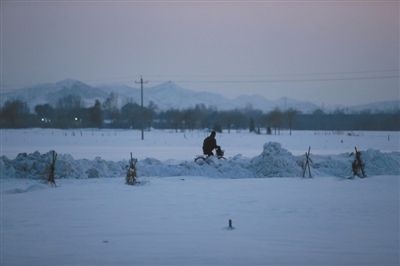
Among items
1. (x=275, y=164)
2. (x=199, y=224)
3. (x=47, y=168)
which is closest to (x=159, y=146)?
(x=275, y=164)

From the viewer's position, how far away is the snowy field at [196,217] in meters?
7.45

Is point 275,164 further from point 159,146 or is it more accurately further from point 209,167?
point 159,146

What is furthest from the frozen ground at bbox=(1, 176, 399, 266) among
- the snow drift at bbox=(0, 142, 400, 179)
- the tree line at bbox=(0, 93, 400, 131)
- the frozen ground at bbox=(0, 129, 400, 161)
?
the tree line at bbox=(0, 93, 400, 131)

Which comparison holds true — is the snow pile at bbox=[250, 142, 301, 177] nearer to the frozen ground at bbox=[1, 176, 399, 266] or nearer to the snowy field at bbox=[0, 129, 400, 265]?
the snowy field at bbox=[0, 129, 400, 265]

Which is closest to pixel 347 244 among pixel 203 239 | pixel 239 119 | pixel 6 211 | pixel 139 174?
pixel 203 239

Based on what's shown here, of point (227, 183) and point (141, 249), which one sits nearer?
point (141, 249)

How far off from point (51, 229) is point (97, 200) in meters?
3.35

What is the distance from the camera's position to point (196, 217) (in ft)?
33.6

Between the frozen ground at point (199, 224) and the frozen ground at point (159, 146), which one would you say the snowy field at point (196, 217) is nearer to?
the frozen ground at point (199, 224)

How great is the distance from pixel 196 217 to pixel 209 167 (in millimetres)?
8488

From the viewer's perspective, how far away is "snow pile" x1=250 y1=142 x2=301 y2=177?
18.5 m

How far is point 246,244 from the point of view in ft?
26.2

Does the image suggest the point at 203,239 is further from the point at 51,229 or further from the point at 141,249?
the point at 51,229

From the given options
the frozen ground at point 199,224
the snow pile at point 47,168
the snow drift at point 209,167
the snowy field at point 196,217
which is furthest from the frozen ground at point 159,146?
the frozen ground at point 199,224
